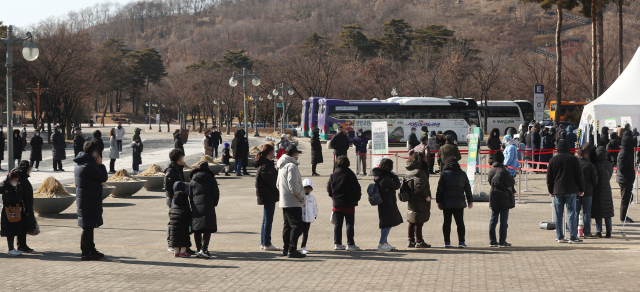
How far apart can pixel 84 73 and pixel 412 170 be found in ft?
144

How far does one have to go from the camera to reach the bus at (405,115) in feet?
139

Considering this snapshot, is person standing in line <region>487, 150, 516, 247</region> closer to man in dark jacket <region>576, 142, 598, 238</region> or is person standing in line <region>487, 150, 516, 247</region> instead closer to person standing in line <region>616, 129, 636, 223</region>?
man in dark jacket <region>576, 142, 598, 238</region>

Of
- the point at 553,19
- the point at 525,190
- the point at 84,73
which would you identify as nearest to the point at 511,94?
the point at 84,73

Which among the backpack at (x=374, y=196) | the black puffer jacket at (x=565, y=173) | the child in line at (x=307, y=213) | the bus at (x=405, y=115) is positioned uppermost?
the bus at (x=405, y=115)

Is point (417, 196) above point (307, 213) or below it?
above

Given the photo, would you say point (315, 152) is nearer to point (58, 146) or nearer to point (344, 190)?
point (58, 146)

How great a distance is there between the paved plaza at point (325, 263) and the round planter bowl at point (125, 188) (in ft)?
11.1

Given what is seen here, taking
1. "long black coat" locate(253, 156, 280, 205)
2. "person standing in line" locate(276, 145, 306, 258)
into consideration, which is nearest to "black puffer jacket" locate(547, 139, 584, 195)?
"person standing in line" locate(276, 145, 306, 258)

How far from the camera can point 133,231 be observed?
1080cm

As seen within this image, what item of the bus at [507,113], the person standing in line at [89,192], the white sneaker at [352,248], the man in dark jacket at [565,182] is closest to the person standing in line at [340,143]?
the man in dark jacket at [565,182]

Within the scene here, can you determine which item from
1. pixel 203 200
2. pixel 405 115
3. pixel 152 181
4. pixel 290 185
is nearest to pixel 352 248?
pixel 290 185

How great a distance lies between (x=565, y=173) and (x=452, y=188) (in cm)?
172

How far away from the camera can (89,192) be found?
8.14m

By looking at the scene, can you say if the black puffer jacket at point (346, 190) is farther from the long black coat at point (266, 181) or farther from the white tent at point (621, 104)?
the white tent at point (621, 104)
